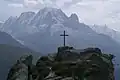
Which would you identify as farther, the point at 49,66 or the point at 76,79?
the point at 49,66

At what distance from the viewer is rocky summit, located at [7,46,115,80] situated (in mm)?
37225

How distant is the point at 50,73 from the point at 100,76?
9.51m

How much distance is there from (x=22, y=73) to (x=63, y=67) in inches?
212

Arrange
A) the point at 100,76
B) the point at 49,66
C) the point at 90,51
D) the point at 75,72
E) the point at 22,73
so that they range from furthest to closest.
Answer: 1. the point at 90,51
2. the point at 100,76
3. the point at 49,66
4. the point at 22,73
5. the point at 75,72

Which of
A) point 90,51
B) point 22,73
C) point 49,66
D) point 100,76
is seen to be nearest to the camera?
point 22,73

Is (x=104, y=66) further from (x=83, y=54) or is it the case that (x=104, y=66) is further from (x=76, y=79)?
(x=76, y=79)

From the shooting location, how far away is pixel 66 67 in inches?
1576

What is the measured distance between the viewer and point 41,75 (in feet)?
130

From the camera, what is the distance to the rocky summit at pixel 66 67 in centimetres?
3722

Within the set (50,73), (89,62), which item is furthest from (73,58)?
(50,73)

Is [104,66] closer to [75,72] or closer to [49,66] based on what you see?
[49,66]

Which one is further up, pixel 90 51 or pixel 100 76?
pixel 90 51

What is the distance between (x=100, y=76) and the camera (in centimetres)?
4566

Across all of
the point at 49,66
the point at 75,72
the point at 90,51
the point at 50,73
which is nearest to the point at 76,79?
the point at 75,72
